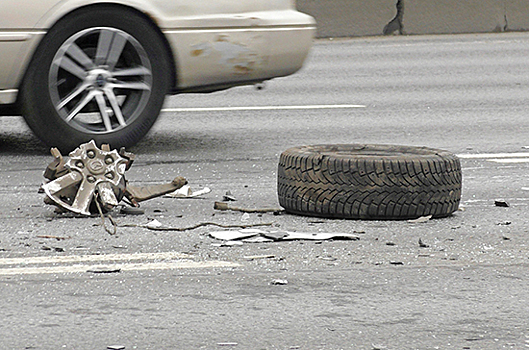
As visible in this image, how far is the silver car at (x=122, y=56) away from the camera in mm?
7172

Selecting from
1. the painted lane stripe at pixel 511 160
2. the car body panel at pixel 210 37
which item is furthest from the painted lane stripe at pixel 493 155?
the car body panel at pixel 210 37

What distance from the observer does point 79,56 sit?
286 inches

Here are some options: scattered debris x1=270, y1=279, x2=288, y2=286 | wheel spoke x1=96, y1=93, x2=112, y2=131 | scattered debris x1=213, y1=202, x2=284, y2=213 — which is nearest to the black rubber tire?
scattered debris x1=213, y1=202, x2=284, y2=213

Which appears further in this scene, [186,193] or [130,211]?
[186,193]

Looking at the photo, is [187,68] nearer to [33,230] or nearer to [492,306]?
[33,230]

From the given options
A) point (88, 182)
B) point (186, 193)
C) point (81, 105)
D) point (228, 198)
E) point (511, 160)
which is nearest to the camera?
point (88, 182)

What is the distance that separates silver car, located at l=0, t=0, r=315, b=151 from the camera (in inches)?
282

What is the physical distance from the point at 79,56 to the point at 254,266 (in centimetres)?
321

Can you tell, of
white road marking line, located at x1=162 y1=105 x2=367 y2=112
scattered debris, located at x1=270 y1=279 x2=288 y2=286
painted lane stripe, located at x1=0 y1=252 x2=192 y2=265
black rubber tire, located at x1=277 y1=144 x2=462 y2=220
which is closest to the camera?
scattered debris, located at x1=270 y1=279 x2=288 y2=286

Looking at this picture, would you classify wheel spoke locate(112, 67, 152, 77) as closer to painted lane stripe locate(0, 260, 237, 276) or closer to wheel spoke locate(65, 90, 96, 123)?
wheel spoke locate(65, 90, 96, 123)

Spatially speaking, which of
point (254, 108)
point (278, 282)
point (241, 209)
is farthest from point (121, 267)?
point (254, 108)

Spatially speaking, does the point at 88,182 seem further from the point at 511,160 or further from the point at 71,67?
the point at 511,160

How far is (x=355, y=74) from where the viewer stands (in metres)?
13.1

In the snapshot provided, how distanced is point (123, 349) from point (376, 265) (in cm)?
137
